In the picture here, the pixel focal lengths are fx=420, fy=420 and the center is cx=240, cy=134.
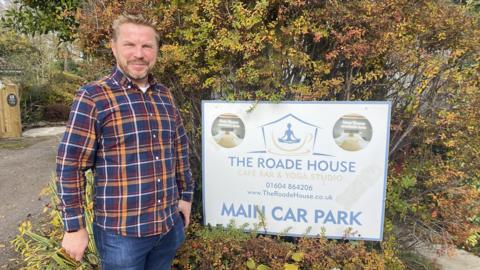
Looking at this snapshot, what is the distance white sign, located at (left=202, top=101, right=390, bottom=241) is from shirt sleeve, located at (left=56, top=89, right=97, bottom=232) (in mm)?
1155

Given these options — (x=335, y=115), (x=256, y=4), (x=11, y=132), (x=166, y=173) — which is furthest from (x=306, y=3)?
(x=11, y=132)

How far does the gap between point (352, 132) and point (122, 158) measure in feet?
5.01

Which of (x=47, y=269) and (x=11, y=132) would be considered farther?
(x=11, y=132)

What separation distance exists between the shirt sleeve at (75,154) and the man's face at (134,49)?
0.81 ft

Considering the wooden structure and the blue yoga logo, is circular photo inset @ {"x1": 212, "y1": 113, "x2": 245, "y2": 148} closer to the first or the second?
the blue yoga logo

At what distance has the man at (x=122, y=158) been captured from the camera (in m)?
1.93

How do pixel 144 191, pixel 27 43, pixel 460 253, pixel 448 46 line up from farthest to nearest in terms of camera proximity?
1. pixel 27 43
2. pixel 460 253
3. pixel 448 46
4. pixel 144 191

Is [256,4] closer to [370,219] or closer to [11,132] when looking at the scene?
[370,219]

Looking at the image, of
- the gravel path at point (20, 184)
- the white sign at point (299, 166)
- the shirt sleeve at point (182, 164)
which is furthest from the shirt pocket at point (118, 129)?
the gravel path at point (20, 184)

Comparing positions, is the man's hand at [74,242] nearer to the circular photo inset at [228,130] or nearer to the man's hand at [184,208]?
the man's hand at [184,208]

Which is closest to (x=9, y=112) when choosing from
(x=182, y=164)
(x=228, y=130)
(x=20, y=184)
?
(x=20, y=184)

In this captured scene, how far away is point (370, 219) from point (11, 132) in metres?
9.68

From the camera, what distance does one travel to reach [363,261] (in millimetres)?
2857

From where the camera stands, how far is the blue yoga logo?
2844 millimetres
